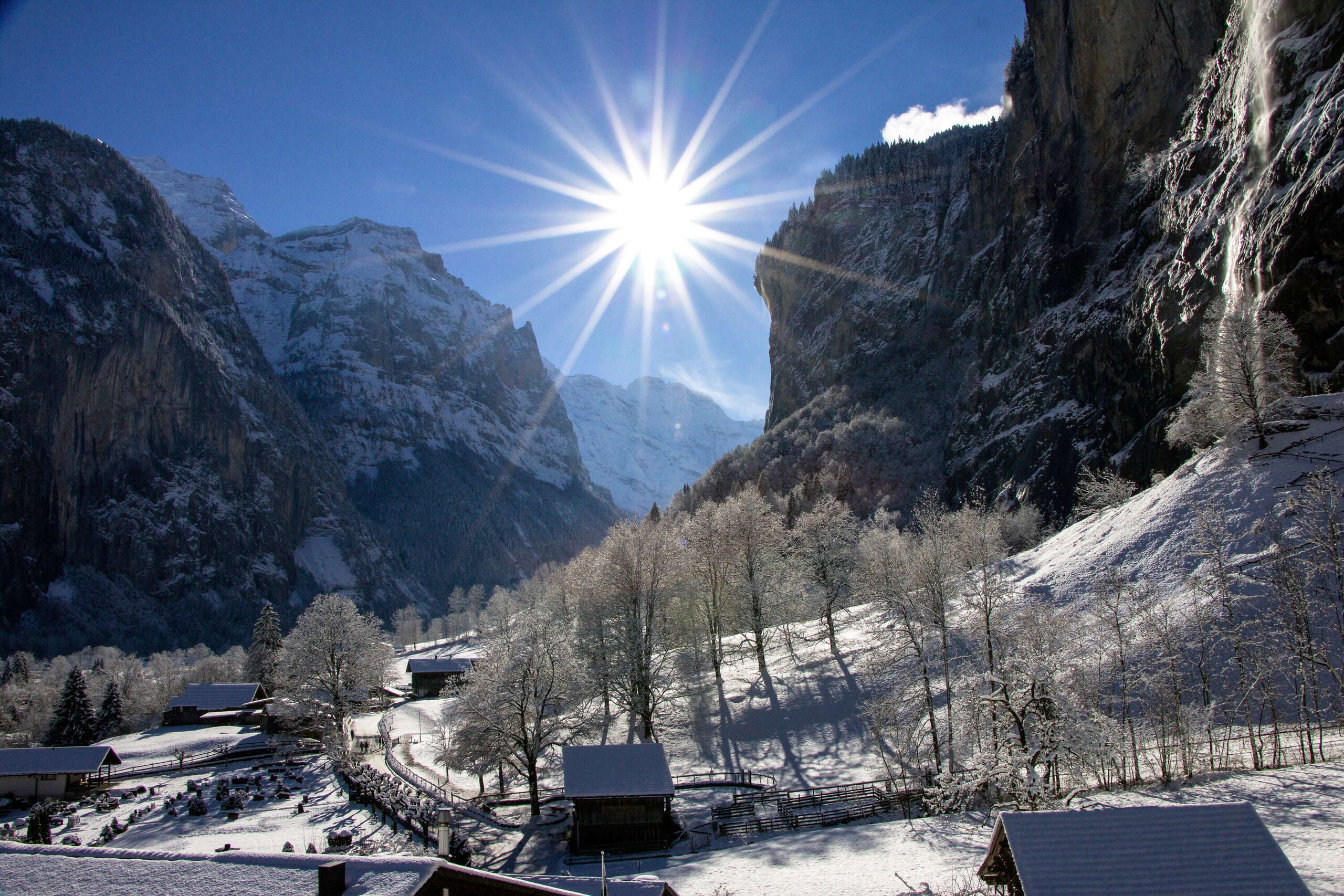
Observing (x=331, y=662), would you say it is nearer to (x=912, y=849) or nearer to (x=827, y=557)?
(x=827, y=557)

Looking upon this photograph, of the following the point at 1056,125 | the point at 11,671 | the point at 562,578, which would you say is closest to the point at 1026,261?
the point at 1056,125

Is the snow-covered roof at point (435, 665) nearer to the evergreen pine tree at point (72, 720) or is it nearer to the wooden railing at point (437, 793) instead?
the wooden railing at point (437, 793)

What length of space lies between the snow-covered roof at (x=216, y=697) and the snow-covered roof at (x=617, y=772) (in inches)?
2534

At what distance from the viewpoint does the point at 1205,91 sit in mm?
66062

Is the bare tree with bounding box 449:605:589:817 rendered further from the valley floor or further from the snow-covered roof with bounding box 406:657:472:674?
the snow-covered roof with bounding box 406:657:472:674

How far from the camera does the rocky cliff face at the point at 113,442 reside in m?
147

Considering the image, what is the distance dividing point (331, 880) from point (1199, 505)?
1545 inches


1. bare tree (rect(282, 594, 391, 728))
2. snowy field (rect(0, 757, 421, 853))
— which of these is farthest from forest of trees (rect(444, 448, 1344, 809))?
bare tree (rect(282, 594, 391, 728))

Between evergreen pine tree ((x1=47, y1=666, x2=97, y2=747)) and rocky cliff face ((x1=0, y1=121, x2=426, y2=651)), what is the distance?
87208 millimetres

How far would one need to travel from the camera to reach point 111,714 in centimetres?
7294

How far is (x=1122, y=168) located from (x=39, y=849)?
103 m

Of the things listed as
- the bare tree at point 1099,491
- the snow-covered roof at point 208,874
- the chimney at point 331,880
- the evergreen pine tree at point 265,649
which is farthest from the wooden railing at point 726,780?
the evergreen pine tree at point 265,649

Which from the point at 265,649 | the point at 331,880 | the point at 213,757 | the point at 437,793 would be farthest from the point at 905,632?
the point at 265,649

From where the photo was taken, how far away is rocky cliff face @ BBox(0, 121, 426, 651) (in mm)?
146750
